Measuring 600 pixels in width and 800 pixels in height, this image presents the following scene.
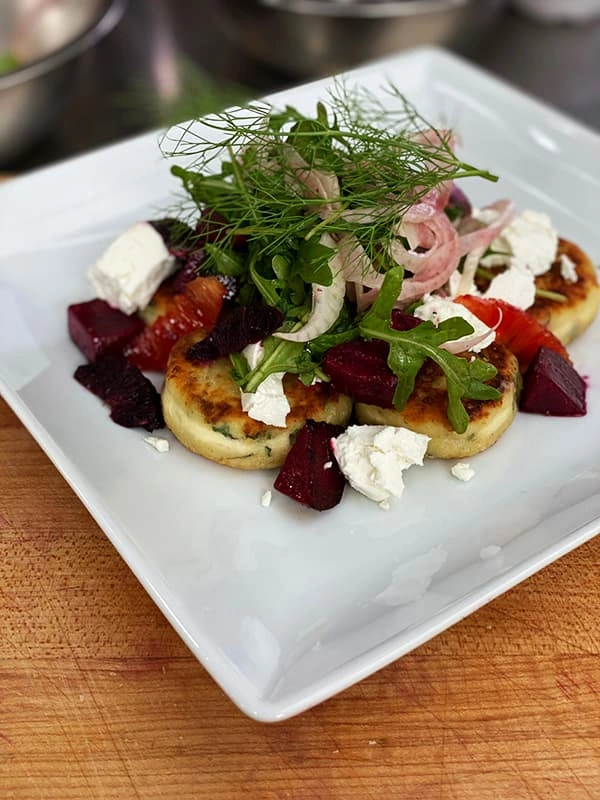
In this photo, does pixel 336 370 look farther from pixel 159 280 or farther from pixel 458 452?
pixel 159 280

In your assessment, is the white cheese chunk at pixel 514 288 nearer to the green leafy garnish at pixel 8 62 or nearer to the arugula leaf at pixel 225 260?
the arugula leaf at pixel 225 260

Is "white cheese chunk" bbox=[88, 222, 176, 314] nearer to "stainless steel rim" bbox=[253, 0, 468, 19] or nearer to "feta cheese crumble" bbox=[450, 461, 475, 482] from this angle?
"feta cheese crumble" bbox=[450, 461, 475, 482]

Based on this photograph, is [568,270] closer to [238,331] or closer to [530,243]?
[530,243]

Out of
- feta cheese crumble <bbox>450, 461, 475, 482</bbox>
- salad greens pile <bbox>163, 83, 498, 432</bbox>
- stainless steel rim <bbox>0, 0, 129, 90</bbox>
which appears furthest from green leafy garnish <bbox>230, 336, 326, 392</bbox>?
stainless steel rim <bbox>0, 0, 129, 90</bbox>

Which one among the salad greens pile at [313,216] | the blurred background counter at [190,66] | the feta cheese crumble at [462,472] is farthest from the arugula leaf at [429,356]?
the blurred background counter at [190,66]

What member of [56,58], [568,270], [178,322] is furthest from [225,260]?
[56,58]

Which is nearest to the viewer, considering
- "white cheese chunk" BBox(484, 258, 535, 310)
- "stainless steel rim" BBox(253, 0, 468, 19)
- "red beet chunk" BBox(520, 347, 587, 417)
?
"red beet chunk" BBox(520, 347, 587, 417)
